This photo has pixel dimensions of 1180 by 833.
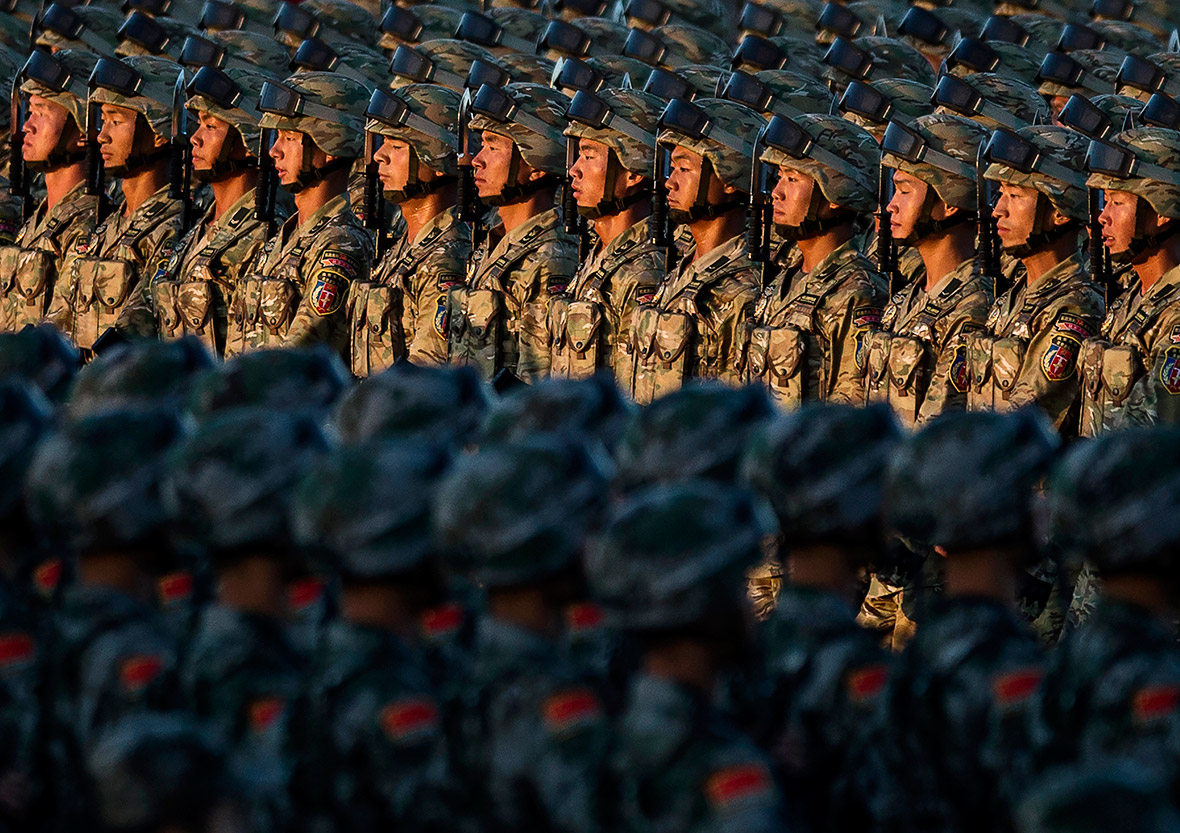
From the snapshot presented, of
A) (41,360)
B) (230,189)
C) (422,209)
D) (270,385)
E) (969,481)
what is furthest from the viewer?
(230,189)

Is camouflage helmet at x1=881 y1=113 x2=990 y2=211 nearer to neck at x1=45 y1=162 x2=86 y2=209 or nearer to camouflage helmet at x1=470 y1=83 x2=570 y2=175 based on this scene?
camouflage helmet at x1=470 y1=83 x2=570 y2=175

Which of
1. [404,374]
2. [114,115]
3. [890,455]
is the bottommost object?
[114,115]

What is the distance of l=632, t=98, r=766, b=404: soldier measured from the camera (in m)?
10.0

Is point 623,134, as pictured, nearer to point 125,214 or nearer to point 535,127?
point 535,127

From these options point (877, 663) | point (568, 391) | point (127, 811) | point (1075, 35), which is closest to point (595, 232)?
point (1075, 35)

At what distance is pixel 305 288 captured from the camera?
37.6ft

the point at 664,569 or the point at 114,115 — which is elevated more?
the point at 664,569

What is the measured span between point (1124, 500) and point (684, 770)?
106cm

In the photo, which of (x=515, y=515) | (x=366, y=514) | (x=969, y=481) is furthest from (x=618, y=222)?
(x=515, y=515)

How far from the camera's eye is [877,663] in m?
5.13

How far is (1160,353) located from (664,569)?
14.8 feet

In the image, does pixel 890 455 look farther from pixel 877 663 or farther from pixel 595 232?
pixel 595 232

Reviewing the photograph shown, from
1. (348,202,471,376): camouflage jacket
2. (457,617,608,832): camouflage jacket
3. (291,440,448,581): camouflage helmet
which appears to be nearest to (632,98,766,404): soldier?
(348,202,471,376): camouflage jacket

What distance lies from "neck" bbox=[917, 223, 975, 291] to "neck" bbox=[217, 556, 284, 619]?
4934 mm
